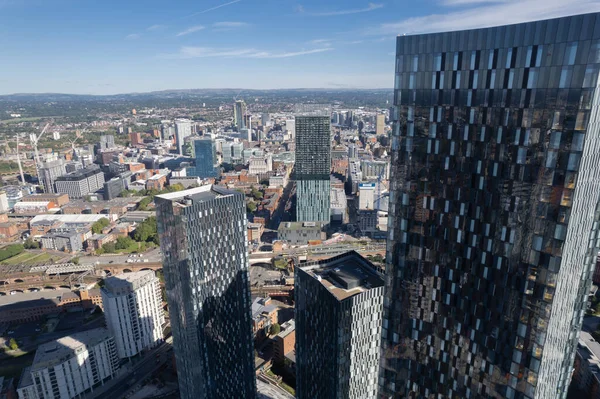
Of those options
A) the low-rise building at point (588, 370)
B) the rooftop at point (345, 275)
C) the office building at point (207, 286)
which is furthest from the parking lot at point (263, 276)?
the low-rise building at point (588, 370)

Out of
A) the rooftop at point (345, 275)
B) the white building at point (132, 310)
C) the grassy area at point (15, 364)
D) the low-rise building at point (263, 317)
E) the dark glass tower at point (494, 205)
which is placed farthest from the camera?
the low-rise building at point (263, 317)

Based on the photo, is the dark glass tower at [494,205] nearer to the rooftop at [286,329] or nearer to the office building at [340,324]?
the office building at [340,324]

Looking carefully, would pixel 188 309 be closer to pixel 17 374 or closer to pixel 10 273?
pixel 17 374

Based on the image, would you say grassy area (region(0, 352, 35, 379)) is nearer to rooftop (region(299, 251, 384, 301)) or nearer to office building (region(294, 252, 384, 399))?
office building (region(294, 252, 384, 399))

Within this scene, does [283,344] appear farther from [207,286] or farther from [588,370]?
[588,370]

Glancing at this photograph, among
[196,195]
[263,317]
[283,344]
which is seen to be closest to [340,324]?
[196,195]

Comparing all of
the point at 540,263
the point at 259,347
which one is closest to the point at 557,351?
the point at 540,263

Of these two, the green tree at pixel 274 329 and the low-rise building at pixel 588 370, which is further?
the green tree at pixel 274 329
